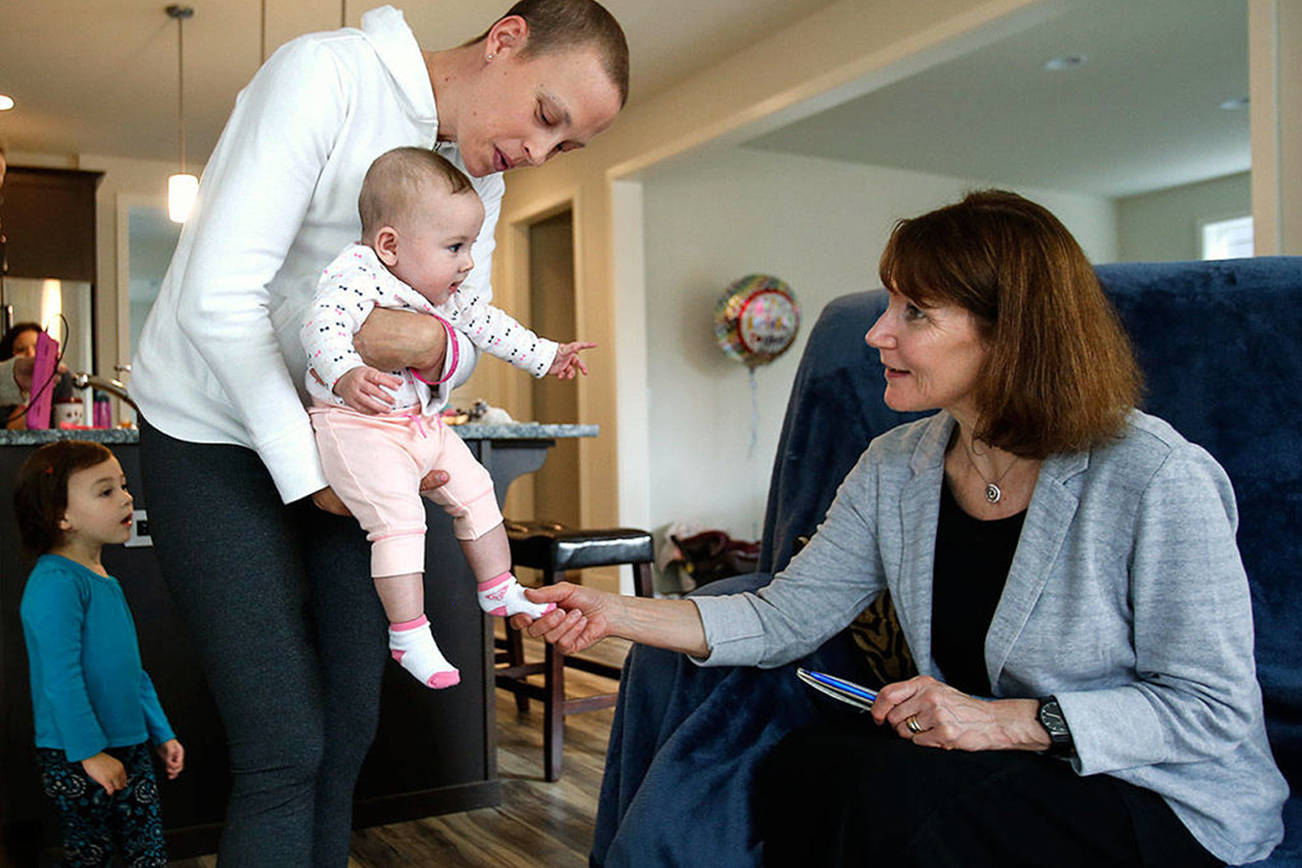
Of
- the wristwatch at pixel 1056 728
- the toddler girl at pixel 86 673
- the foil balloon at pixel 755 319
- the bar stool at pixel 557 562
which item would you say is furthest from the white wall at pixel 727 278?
the wristwatch at pixel 1056 728

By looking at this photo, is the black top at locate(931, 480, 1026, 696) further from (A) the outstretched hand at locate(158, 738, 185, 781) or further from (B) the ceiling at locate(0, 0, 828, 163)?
(B) the ceiling at locate(0, 0, 828, 163)

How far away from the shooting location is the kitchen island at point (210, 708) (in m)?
2.36

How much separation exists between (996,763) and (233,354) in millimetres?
900

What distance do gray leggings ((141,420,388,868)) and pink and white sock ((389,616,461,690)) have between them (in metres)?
0.10

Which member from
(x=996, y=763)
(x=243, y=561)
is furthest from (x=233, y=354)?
(x=996, y=763)

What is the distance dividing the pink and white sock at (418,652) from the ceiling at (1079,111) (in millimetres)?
4323

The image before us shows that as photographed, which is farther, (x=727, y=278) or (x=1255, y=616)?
(x=727, y=278)

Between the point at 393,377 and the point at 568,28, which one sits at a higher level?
the point at 568,28

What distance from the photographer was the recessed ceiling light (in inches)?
212

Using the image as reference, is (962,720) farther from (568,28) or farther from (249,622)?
(568,28)

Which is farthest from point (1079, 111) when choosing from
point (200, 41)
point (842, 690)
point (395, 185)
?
point (395, 185)

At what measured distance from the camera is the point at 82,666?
6.37 feet

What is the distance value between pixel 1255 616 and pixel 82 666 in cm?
186

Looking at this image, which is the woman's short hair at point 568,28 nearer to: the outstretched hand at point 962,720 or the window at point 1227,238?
the outstretched hand at point 962,720
